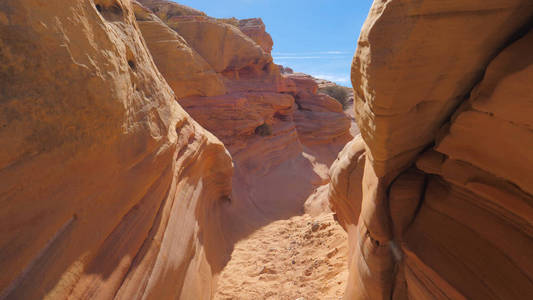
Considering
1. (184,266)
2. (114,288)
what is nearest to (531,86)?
(114,288)

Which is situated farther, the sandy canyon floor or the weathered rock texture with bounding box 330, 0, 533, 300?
the sandy canyon floor

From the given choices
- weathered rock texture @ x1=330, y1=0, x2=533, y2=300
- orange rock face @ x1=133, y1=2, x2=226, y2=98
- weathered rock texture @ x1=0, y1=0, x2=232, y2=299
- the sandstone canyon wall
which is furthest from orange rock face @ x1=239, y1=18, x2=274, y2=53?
weathered rock texture @ x1=330, y1=0, x2=533, y2=300

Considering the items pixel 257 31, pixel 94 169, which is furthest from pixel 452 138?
pixel 257 31

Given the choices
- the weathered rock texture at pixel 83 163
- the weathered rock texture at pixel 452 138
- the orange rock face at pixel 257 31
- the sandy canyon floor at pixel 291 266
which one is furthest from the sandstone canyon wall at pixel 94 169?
the orange rock face at pixel 257 31

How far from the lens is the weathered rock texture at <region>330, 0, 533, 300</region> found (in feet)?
4.34

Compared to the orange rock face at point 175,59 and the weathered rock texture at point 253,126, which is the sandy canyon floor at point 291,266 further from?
the orange rock face at point 175,59

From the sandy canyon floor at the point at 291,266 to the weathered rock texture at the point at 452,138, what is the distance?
140 cm

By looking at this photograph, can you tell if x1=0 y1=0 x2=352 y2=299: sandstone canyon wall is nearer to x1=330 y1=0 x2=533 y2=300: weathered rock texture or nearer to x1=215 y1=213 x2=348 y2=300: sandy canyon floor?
x1=215 y1=213 x2=348 y2=300: sandy canyon floor

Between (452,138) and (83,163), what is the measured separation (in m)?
2.90

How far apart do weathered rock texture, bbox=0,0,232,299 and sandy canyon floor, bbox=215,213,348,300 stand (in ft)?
2.82

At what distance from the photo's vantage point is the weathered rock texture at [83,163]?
1534 millimetres

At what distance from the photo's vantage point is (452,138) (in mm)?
1731

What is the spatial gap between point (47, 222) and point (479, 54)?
124 inches

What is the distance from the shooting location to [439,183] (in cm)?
211
